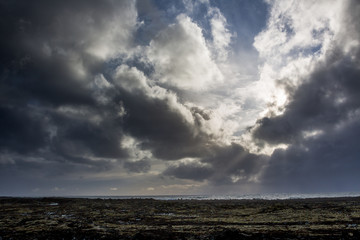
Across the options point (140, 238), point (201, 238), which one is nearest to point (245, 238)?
point (201, 238)

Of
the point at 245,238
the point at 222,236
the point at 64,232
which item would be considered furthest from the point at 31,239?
the point at 245,238

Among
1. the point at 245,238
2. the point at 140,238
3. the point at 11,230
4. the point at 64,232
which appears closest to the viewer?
the point at 245,238

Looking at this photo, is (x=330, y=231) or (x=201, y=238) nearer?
(x=201, y=238)

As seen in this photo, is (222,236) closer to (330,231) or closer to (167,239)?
(167,239)

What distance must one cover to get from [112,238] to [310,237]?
1705 centimetres

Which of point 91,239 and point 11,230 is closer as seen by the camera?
point 91,239

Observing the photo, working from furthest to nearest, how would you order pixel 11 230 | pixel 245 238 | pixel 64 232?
pixel 11 230, pixel 64 232, pixel 245 238

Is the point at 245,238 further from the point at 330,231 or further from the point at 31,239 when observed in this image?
the point at 31,239

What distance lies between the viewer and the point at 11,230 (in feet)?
86.2

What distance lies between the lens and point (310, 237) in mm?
19969

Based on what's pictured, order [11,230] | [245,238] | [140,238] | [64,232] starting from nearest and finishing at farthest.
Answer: [245,238] < [140,238] < [64,232] < [11,230]

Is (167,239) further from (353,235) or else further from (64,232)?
(353,235)

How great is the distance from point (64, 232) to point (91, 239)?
519cm

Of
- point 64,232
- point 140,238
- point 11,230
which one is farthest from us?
point 11,230
